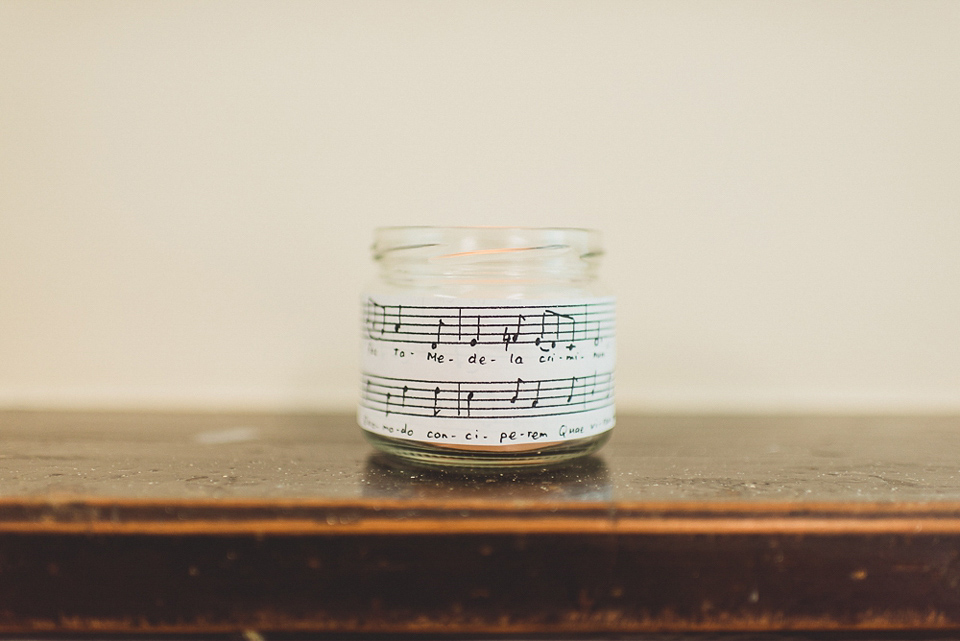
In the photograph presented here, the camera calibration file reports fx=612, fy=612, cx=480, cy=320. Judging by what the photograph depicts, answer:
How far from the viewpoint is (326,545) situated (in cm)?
37

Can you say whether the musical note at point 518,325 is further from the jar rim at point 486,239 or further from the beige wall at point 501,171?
the beige wall at point 501,171

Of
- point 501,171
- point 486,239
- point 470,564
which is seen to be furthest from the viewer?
point 501,171

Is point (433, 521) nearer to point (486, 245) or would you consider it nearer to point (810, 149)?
point (486, 245)

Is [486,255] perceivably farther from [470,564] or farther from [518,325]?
[470,564]

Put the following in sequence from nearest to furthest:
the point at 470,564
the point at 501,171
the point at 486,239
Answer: the point at 470,564 → the point at 486,239 → the point at 501,171

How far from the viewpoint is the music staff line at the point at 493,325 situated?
430 mm

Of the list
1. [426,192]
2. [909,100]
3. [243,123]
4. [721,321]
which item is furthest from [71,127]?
[909,100]

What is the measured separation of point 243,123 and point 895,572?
0.73m

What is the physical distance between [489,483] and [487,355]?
0.29ft

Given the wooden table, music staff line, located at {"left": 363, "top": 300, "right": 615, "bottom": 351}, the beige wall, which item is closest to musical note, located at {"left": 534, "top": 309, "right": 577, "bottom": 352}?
music staff line, located at {"left": 363, "top": 300, "right": 615, "bottom": 351}

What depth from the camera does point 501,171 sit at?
27.8 inches

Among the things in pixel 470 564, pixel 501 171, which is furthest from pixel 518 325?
pixel 501 171

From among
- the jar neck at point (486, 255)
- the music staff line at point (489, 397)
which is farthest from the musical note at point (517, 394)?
the jar neck at point (486, 255)

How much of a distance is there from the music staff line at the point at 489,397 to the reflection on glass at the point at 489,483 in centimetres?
5
